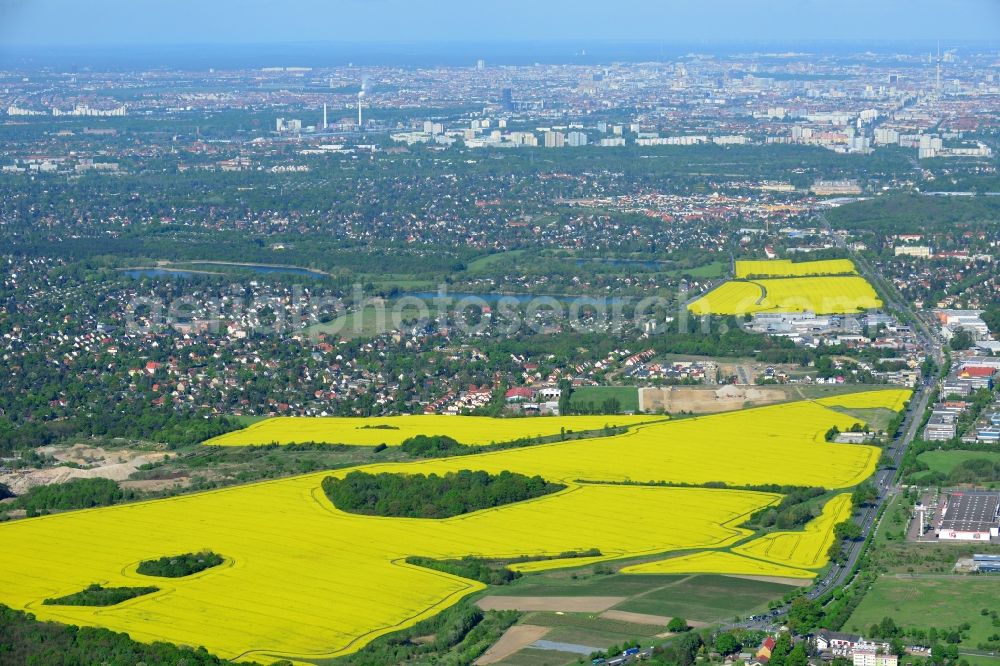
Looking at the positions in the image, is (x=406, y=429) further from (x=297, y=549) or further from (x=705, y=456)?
(x=297, y=549)

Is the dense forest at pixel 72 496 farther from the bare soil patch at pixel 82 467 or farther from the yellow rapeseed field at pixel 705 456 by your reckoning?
the yellow rapeseed field at pixel 705 456

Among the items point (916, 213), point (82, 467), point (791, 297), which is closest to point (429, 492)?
point (82, 467)

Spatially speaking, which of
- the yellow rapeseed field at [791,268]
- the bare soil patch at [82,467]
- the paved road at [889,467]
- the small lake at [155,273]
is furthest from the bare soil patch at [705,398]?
the small lake at [155,273]

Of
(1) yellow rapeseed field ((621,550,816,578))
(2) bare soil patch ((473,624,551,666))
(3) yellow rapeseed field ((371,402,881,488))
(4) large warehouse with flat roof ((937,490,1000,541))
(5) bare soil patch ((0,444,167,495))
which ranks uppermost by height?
(4) large warehouse with flat roof ((937,490,1000,541))

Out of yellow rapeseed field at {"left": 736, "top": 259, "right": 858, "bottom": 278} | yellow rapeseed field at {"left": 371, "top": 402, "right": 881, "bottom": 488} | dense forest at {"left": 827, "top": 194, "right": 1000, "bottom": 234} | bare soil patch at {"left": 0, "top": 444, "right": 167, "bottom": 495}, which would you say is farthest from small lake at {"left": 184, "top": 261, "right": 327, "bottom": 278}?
yellow rapeseed field at {"left": 371, "top": 402, "right": 881, "bottom": 488}

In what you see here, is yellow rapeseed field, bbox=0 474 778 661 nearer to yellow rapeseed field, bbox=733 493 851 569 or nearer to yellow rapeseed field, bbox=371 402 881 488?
yellow rapeseed field, bbox=733 493 851 569

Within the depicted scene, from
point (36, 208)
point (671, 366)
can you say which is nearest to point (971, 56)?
point (36, 208)
